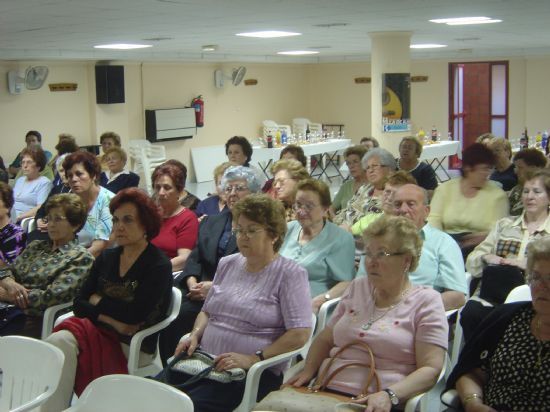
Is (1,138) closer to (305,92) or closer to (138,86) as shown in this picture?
(138,86)

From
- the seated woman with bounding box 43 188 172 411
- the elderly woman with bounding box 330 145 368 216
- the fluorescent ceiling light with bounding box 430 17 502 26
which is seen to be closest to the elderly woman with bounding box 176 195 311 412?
the seated woman with bounding box 43 188 172 411

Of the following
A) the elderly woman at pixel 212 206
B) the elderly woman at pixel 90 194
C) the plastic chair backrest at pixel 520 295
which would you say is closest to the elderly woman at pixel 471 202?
the elderly woman at pixel 212 206

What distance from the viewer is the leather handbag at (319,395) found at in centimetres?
262

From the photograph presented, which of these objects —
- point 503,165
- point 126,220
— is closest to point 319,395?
point 126,220

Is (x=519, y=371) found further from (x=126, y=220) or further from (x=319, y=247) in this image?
(x=126, y=220)

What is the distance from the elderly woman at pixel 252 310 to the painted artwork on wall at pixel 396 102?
21.9 ft

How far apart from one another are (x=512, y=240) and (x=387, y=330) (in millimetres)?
1673

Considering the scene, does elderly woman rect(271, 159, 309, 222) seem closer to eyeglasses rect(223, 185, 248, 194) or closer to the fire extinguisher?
eyeglasses rect(223, 185, 248, 194)

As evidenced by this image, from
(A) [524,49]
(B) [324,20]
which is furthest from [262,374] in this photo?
(A) [524,49]

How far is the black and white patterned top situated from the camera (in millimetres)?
2447

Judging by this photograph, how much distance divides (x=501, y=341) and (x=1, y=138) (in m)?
10.5

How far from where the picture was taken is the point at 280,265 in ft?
10.6

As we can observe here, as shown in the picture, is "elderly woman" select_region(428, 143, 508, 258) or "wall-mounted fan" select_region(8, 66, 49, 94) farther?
"wall-mounted fan" select_region(8, 66, 49, 94)

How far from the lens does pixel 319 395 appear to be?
271 centimetres
